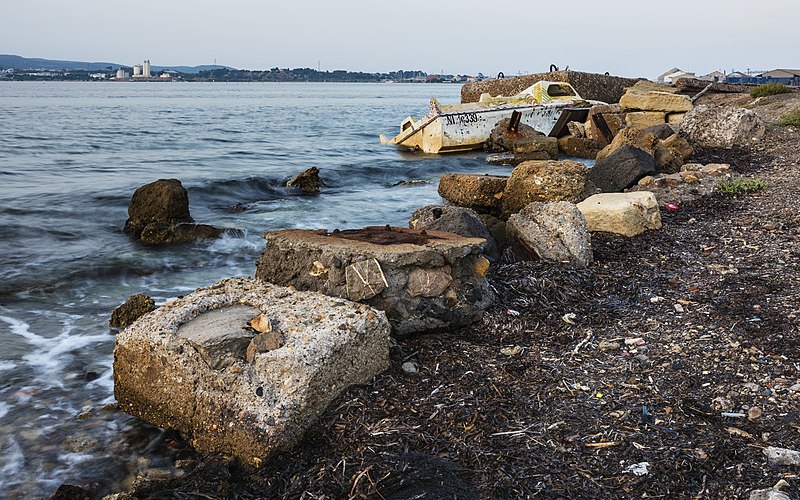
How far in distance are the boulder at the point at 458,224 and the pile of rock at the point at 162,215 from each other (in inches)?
163

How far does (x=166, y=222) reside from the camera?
9.23 m

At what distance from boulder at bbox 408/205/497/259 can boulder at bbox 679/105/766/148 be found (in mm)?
8643

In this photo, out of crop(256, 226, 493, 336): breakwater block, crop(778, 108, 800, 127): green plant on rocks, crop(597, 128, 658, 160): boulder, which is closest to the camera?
crop(256, 226, 493, 336): breakwater block

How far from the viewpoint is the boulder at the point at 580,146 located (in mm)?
18688

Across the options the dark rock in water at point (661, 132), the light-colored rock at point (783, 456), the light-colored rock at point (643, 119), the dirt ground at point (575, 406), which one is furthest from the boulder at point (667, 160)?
the light-colored rock at point (783, 456)

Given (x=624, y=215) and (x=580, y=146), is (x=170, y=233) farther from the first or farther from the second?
(x=580, y=146)

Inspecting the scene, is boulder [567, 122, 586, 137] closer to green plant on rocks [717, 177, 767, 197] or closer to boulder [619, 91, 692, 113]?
boulder [619, 91, 692, 113]

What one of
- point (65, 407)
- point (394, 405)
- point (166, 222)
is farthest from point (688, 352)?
point (166, 222)

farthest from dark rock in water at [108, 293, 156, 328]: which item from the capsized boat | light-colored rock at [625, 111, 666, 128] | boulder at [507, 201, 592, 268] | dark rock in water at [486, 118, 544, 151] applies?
the capsized boat

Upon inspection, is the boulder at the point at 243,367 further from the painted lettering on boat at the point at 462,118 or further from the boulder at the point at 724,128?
the painted lettering on boat at the point at 462,118

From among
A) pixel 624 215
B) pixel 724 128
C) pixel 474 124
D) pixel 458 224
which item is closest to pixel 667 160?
pixel 724 128

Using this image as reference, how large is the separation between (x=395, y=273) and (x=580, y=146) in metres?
16.0

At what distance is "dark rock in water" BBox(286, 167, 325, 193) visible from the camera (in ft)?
47.2

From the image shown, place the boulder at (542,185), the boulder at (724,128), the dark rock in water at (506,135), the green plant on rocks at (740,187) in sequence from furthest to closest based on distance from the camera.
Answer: the dark rock in water at (506,135) → the boulder at (724,128) → the green plant on rocks at (740,187) → the boulder at (542,185)
